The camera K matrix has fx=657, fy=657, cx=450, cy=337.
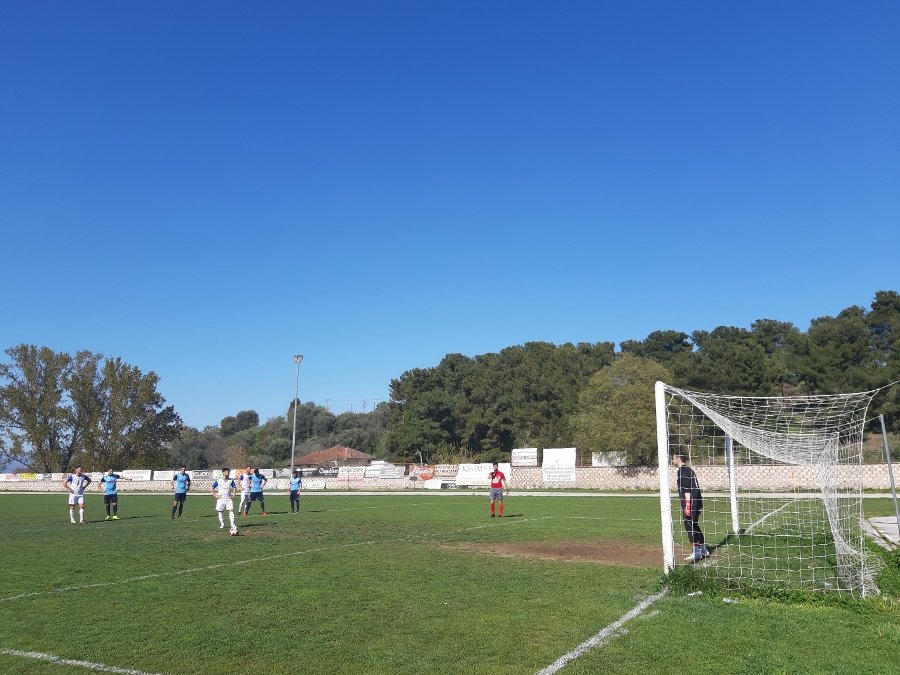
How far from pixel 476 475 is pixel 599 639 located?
42.5 meters

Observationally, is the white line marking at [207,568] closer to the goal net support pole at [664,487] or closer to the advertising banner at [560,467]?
the goal net support pole at [664,487]

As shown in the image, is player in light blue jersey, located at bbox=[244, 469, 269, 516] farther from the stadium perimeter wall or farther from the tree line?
the tree line

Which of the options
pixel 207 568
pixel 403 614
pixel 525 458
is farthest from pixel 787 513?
pixel 525 458

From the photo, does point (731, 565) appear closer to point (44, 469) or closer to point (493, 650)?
point (493, 650)

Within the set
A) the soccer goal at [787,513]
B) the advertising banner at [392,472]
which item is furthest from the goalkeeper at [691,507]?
the advertising banner at [392,472]

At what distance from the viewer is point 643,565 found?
40.8 feet

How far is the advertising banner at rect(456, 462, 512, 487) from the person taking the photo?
48.9 metres

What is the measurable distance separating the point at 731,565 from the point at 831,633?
187 inches

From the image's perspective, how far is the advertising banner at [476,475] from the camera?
48906 millimetres

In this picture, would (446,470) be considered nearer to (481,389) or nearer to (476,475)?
(476,475)

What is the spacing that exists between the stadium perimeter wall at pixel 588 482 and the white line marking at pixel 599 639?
21349 mm

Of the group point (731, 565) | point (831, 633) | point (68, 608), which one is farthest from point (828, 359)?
point (68, 608)

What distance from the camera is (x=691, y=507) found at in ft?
42.6

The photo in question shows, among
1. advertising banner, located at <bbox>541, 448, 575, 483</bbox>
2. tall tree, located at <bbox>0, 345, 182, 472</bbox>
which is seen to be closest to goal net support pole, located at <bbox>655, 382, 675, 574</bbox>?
advertising banner, located at <bbox>541, 448, 575, 483</bbox>
